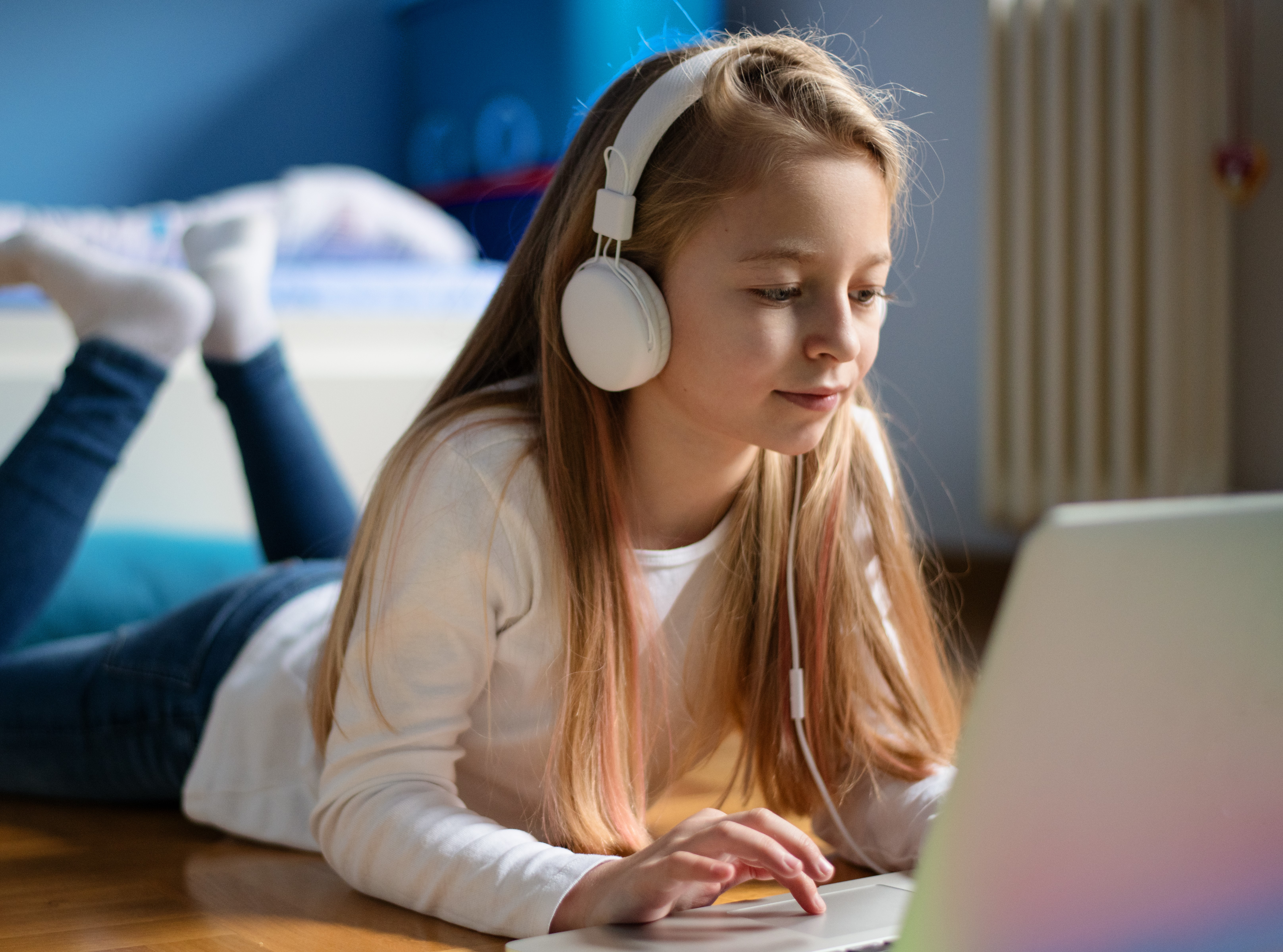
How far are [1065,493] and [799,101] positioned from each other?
1737mm

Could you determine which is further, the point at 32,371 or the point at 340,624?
the point at 32,371

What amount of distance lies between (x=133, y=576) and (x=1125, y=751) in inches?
51.6

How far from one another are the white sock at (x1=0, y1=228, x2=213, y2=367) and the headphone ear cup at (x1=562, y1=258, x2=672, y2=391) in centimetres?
62

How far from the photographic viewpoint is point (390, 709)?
75 cm

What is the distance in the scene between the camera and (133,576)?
1.47m

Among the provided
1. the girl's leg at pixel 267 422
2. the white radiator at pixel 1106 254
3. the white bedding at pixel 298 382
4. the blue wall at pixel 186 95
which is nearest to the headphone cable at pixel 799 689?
the girl's leg at pixel 267 422

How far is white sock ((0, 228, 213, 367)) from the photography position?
1.22 metres

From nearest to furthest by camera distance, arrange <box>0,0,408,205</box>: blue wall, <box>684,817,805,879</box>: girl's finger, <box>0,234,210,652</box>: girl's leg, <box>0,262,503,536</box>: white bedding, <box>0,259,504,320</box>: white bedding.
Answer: <box>684,817,805,879</box>: girl's finger < <box>0,234,210,652</box>: girl's leg < <box>0,262,503,536</box>: white bedding < <box>0,259,504,320</box>: white bedding < <box>0,0,408,205</box>: blue wall

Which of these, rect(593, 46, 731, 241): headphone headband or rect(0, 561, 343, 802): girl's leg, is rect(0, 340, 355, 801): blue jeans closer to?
rect(0, 561, 343, 802): girl's leg

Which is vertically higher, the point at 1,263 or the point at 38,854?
the point at 1,263

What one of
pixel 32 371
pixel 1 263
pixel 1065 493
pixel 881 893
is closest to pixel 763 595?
pixel 881 893

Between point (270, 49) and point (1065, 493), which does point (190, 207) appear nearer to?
point (270, 49)

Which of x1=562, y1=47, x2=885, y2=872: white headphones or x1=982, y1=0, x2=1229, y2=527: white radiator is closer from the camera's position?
x1=562, y1=47, x2=885, y2=872: white headphones

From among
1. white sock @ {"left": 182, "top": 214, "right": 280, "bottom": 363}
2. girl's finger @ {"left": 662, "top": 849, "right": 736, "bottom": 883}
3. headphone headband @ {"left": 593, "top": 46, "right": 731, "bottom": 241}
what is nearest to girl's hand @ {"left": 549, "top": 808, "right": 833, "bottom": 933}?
girl's finger @ {"left": 662, "top": 849, "right": 736, "bottom": 883}
